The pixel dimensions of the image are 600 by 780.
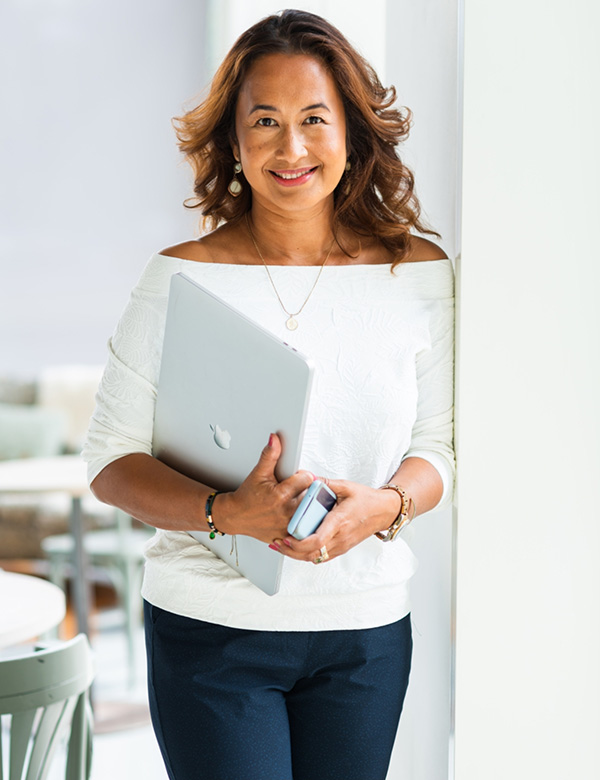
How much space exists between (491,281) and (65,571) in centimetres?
395

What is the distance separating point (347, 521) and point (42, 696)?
2.54 feet

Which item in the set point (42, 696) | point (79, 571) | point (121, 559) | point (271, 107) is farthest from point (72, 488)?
point (271, 107)

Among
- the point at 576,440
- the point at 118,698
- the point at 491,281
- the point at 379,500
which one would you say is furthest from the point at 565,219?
the point at 118,698

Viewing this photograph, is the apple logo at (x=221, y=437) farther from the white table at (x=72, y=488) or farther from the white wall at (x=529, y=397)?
the white table at (x=72, y=488)

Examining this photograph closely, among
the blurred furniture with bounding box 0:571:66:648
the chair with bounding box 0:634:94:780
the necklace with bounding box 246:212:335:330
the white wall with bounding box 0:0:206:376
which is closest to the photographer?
the necklace with bounding box 246:212:335:330

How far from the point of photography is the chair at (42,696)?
1.57 metres

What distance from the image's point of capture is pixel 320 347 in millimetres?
1299

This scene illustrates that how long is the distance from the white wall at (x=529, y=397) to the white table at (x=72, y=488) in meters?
2.66

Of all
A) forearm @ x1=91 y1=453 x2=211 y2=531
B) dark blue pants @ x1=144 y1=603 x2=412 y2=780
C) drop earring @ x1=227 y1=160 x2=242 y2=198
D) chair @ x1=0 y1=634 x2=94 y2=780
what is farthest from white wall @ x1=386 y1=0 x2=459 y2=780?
chair @ x1=0 y1=634 x2=94 y2=780

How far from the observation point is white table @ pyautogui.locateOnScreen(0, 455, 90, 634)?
3.67 m

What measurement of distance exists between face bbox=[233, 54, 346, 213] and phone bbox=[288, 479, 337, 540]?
428 millimetres

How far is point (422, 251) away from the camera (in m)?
1.37

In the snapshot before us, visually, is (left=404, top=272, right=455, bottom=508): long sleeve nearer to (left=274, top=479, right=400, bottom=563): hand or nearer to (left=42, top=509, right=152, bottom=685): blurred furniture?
(left=274, top=479, right=400, bottom=563): hand

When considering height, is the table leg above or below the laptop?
below
